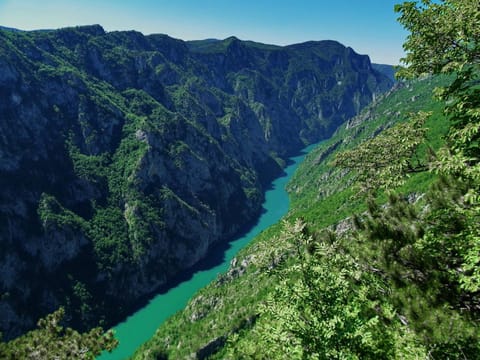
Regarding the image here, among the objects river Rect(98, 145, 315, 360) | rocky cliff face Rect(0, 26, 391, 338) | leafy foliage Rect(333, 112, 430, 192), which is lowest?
river Rect(98, 145, 315, 360)

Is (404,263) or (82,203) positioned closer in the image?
(404,263)

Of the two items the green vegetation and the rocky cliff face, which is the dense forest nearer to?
the green vegetation

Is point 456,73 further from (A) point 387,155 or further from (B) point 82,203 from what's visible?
(B) point 82,203

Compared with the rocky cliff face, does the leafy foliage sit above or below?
above

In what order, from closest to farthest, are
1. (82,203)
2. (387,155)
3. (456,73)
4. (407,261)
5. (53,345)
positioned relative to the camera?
(456,73) < (407,261) < (53,345) < (387,155) < (82,203)

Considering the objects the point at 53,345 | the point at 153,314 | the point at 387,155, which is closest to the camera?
the point at 53,345

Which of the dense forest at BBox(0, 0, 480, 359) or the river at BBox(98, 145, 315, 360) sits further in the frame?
the river at BBox(98, 145, 315, 360)

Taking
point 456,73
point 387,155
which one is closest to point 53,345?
point 387,155

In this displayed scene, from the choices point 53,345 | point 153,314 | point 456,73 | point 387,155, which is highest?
point 456,73

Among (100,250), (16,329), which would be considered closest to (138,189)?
(100,250)

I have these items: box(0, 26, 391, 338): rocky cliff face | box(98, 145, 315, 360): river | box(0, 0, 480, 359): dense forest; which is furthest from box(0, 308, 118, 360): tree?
box(0, 26, 391, 338): rocky cliff face

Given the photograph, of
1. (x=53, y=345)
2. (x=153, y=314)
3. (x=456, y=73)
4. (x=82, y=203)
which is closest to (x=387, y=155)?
(x=456, y=73)

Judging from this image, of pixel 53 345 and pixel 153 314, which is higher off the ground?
pixel 53 345
